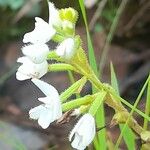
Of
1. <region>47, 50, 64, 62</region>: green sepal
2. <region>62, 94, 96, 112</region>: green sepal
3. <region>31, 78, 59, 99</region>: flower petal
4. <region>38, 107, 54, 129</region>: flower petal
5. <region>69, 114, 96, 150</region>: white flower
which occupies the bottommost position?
<region>69, 114, 96, 150</region>: white flower

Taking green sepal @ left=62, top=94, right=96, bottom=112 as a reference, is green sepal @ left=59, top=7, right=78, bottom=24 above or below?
above

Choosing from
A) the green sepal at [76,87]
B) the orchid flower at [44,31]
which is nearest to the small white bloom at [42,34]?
the orchid flower at [44,31]

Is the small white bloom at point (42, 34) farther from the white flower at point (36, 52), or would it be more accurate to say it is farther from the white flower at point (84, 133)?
the white flower at point (84, 133)

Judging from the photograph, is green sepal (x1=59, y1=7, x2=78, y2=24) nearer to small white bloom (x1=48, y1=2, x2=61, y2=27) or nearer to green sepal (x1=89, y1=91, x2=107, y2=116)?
small white bloom (x1=48, y1=2, x2=61, y2=27)

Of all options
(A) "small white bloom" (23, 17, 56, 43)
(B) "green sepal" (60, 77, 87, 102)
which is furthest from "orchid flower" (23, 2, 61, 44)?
(B) "green sepal" (60, 77, 87, 102)

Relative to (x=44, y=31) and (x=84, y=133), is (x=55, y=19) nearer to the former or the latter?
(x=44, y=31)

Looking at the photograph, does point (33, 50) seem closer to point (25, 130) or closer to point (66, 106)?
point (66, 106)
